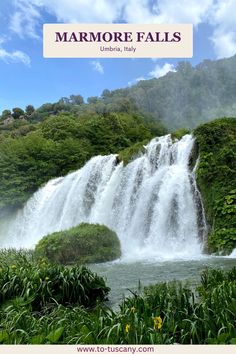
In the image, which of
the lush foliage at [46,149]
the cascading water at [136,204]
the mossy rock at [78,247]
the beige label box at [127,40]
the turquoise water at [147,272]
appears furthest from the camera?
the lush foliage at [46,149]

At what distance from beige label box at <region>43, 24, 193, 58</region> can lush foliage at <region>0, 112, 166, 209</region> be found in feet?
39.6

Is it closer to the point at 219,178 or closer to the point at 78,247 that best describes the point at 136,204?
the point at 219,178

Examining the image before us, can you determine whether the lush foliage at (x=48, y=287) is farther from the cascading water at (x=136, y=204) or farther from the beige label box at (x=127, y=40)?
the cascading water at (x=136, y=204)

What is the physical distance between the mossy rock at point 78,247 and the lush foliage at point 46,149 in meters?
6.86

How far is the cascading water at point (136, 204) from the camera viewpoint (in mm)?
9797

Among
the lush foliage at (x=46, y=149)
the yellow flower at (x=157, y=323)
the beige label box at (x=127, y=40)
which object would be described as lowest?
the yellow flower at (x=157, y=323)

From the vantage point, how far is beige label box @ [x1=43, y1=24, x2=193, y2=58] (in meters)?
2.61

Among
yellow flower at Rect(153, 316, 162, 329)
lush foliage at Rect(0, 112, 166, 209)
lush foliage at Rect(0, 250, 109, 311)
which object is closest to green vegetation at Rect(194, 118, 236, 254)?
lush foliage at Rect(0, 112, 166, 209)

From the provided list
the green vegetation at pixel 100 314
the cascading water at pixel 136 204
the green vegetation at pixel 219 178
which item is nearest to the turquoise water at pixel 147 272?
the green vegetation at pixel 100 314

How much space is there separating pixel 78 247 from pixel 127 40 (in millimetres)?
6048

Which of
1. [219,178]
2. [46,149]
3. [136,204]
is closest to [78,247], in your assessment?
[136,204]

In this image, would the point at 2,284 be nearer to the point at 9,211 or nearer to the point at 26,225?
the point at 26,225

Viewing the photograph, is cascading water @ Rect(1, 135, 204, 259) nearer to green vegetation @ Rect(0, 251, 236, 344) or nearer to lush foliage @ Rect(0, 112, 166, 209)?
lush foliage @ Rect(0, 112, 166, 209)

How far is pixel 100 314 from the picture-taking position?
3.19 meters
